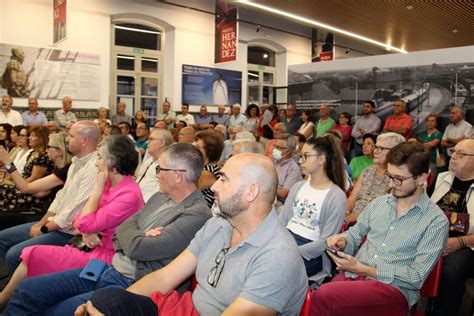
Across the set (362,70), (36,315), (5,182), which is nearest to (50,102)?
(5,182)

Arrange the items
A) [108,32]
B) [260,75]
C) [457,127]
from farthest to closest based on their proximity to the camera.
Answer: [260,75]
[108,32]
[457,127]

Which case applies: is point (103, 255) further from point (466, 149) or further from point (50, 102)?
point (50, 102)

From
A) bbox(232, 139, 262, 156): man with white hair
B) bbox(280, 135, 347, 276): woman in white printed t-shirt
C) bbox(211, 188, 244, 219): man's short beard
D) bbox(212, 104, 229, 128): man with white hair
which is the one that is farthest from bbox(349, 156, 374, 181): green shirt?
bbox(212, 104, 229, 128): man with white hair

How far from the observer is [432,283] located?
2363 millimetres

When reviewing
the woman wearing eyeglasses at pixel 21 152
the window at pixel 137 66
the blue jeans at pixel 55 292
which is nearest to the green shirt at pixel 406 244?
the blue jeans at pixel 55 292

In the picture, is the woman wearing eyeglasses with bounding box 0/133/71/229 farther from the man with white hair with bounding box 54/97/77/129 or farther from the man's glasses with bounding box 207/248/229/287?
the man with white hair with bounding box 54/97/77/129

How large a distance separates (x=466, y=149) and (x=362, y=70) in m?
6.62

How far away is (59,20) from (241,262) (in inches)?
368

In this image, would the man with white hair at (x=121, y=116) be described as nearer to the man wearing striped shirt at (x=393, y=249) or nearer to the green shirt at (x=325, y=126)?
the green shirt at (x=325, y=126)

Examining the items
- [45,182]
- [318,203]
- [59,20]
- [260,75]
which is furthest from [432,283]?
[260,75]

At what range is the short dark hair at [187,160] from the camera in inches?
101

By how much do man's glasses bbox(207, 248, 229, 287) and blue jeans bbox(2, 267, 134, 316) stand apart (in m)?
0.78

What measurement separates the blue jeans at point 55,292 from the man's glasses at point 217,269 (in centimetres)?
78

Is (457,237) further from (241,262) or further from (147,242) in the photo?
(147,242)
